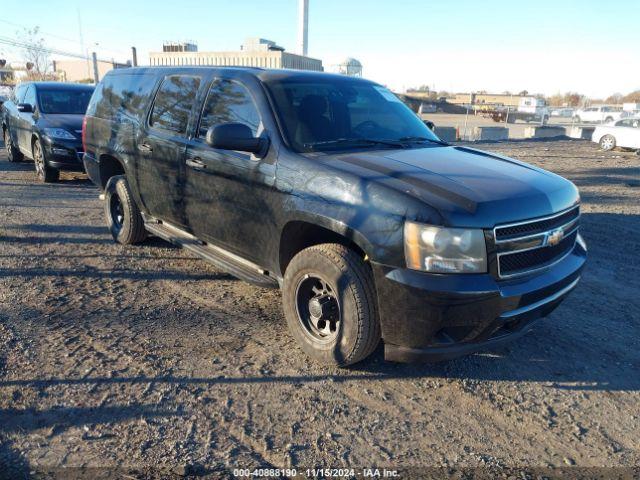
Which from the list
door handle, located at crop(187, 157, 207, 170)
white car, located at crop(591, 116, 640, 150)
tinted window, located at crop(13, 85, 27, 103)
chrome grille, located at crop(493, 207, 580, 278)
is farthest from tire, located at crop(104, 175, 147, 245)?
white car, located at crop(591, 116, 640, 150)

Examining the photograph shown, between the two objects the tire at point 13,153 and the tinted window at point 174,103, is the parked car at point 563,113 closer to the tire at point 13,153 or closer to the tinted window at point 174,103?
the tire at point 13,153

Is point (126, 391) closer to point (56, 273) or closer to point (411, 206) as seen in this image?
point (411, 206)

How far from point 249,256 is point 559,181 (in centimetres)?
240

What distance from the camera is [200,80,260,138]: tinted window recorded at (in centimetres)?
392

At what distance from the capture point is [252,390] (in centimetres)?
319

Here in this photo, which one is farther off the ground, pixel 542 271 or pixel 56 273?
pixel 542 271

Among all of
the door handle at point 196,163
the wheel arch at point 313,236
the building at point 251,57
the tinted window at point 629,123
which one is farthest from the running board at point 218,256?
the building at point 251,57

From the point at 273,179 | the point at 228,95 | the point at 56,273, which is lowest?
the point at 56,273

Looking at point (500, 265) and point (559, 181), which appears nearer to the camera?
point (500, 265)

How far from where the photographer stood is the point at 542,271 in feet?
10.5

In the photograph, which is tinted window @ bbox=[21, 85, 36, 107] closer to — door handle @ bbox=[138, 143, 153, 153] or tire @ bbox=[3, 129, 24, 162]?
tire @ bbox=[3, 129, 24, 162]

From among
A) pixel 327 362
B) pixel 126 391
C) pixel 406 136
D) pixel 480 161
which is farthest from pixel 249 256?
pixel 480 161

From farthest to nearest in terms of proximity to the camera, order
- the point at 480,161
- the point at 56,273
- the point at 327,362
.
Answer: the point at 56,273 → the point at 480,161 → the point at 327,362

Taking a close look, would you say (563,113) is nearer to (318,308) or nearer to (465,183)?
(465,183)
